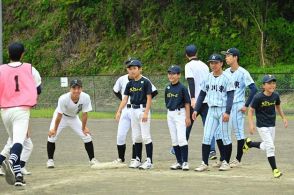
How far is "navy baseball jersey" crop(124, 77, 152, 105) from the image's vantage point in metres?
12.7

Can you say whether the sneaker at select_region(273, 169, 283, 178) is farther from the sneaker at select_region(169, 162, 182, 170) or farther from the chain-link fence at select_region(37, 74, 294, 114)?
the chain-link fence at select_region(37, 74, 294, 114)

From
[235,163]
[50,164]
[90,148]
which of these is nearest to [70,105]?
[90,148]

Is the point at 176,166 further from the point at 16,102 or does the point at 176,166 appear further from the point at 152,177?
the point at 16,102

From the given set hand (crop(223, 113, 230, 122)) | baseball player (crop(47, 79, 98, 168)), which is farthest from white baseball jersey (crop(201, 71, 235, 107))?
baseball player (crop(47, 79, 98, 168))

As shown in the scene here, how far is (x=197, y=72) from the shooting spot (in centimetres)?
1375

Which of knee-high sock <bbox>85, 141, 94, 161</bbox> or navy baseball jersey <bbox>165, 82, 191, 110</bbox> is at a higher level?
navy baseball jersey <bbox>165, 82, 191, 110</bbox>

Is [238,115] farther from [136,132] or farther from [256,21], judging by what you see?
[256,21]

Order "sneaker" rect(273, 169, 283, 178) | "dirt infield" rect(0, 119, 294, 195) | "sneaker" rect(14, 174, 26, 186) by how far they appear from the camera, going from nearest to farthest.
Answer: "dirt infield" rect(0, 119, 294, 195) < "sneaker" rect(14, 174, 26, 186) < "sneaker" rect(273, 169, 283, 178)

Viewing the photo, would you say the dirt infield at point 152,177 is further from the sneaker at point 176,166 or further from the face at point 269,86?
the face at point 269,86

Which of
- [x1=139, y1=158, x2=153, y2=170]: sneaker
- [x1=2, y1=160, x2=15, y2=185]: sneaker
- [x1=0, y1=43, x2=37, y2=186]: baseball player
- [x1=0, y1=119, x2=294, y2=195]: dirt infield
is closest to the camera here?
[x1=2, y1=160, x2=15, y2=185]: sneaker

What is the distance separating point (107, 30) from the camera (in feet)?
146

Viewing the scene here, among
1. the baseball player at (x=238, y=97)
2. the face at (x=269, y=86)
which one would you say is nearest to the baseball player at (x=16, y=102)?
the face at (x=269, y=86)

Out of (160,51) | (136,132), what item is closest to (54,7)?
(160,51)

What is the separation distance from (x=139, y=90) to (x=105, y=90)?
74.9 ft
